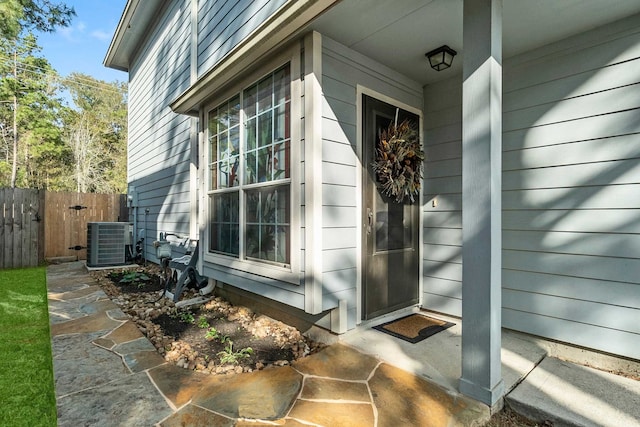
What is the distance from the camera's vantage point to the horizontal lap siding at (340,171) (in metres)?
2.51

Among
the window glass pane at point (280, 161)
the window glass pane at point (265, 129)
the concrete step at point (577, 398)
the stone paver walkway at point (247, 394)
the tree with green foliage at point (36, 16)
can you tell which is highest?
the tree with green foliage at point (36, 16)

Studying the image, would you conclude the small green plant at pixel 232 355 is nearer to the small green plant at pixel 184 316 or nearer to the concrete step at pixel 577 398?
the small green plant at pixel 184 316

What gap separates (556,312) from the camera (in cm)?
240

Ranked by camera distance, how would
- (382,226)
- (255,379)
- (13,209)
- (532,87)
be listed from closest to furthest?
1. (255,379)
2. (532,87)
3. (382,226)
4. (13,209)

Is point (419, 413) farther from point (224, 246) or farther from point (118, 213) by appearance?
point (118, 213)

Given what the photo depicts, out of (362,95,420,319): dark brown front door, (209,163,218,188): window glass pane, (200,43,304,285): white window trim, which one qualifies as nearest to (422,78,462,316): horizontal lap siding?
(362,95,420,319): dark brown front door

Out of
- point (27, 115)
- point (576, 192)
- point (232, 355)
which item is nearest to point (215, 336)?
point (232, 355)

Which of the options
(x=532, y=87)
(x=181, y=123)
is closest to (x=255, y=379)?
(x=532, y=87)

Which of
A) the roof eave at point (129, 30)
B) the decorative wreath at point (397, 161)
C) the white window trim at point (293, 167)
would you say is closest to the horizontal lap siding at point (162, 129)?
the roof eave at point (129, 30)

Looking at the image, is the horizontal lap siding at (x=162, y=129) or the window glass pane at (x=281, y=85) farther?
the horizontal lap siding at (x=162, y=129)

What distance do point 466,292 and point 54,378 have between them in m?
2.70

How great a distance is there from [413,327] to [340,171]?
61.9 inches

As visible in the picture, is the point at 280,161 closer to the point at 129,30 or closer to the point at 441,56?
the point at 441,56

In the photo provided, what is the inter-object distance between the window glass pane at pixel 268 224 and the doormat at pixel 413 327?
1113 mm
